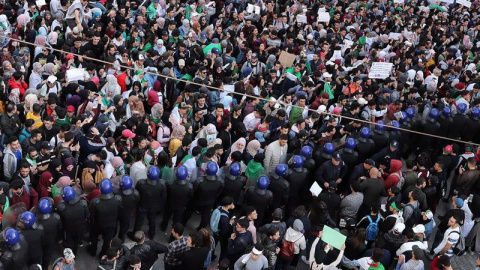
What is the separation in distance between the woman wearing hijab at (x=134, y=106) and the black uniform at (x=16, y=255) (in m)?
3.63

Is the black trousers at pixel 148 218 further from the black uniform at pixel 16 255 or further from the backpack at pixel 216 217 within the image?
the black uniform at pixel 16 255

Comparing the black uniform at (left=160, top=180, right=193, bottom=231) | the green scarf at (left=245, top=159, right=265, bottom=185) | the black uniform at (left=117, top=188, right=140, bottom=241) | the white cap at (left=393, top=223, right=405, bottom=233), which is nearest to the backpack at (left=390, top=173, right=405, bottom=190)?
the white cap at (left=393, top=223, right=405, bottom=233)

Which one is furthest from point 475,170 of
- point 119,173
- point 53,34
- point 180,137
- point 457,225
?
point 53,34

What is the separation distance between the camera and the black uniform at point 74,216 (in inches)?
319

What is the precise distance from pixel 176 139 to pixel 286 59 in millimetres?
4111

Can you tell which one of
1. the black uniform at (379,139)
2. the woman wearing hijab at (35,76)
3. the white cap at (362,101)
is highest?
the woman wearing hijab at (35,76)

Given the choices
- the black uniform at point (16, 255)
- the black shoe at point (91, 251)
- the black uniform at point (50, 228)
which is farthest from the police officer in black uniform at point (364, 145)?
the black uniform at point (16, 255)

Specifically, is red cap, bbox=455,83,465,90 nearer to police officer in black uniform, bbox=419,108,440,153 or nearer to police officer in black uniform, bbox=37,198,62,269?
police officer in black uniform, bbox=419,108,440,153

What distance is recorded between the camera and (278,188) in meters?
9.50

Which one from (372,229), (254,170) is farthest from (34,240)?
(372,229)

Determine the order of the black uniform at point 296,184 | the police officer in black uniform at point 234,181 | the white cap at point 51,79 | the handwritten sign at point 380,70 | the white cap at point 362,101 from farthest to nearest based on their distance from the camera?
the handwritten sign at point 380,70 < the white cap at point 362,101 < the white cap at point 51,79 < the black uniform at point 296,184 < the police officer in black uniform at point 234,181

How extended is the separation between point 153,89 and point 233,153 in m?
2.94

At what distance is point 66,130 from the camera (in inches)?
370

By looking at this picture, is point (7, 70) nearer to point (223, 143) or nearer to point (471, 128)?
point (223, 143)
